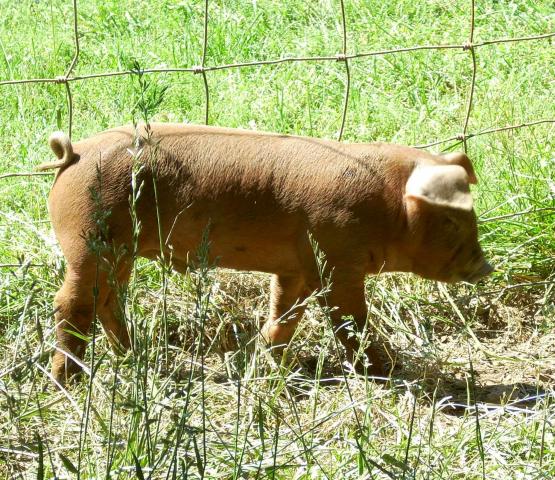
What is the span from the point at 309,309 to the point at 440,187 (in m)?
0.75

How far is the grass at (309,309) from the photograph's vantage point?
2504 mm

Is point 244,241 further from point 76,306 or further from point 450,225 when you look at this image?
point 450,225

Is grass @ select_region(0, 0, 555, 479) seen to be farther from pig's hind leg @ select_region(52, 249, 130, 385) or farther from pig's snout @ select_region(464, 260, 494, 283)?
pig's snout @ select_region(464, 260, 494, 283)

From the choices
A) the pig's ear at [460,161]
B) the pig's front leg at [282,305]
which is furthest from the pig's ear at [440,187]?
the pig's front leg at [282,305]

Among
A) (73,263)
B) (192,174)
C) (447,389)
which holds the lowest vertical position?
(447,389)

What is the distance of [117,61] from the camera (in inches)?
208

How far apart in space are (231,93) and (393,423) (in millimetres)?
2496

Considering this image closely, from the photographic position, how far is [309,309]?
12.4ft

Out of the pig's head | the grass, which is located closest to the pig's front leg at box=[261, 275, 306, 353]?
the grass

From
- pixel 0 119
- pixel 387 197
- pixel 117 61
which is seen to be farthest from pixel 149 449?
pixel 117 61

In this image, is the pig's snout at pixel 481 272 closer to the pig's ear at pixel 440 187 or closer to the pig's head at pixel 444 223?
the pig's head at pixel 444 223

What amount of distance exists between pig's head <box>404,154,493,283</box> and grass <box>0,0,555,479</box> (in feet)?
0.73

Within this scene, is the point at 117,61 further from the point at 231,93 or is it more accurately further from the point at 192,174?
the point at 192,174

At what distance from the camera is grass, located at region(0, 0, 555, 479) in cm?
250
